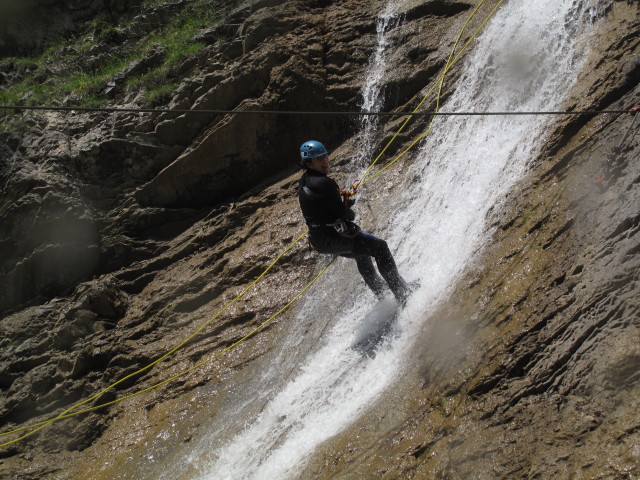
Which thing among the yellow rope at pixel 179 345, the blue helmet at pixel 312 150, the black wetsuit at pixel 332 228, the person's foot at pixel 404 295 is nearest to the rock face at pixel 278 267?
the yellow rope at pixel 179 345

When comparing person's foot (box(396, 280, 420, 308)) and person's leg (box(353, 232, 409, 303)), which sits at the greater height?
person's leg (box(353, 232, 409, 303))

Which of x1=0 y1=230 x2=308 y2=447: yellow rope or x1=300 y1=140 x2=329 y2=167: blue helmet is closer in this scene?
x1=300 y1=140 x2=329 y2=167: blue helmet

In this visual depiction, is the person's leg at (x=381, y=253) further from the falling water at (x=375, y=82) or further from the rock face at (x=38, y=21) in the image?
the rock face at (x=38, y=21)

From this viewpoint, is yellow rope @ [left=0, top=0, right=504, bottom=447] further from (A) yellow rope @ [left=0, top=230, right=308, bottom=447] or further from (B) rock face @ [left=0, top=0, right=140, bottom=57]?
(B) rock face @ [left=0, top=0, right=140, bottom=57]

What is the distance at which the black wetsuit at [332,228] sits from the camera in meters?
5.46

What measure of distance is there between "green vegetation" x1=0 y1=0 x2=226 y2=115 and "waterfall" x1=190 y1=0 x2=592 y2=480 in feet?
17.4

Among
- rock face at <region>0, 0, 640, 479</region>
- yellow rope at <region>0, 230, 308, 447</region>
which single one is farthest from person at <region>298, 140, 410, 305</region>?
yellow rope at <region>0, 230, 308, 447</region>

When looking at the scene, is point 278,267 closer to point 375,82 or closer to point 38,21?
point 375,82

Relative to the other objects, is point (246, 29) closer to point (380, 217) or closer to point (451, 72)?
point (451, 72)

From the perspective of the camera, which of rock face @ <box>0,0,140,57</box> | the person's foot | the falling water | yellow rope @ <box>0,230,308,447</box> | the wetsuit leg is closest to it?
the wetsuit leg

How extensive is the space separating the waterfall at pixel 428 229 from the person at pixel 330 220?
445 millimetres

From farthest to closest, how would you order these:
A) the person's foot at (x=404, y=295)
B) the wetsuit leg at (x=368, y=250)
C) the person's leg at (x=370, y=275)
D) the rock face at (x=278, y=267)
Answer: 1. the person's leg at (x=370, y=275)
2. the person's foot at (x=404, y=295)
3. the wetsuit leg at (x=368, y=250)
4. the rock face at (x=278, y=267)

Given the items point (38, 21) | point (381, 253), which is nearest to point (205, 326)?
point (381, 253)

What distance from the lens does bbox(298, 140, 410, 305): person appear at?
5453mm
